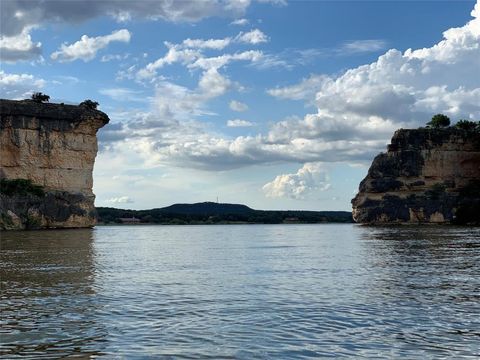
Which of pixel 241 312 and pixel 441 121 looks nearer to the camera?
pixel 241 312

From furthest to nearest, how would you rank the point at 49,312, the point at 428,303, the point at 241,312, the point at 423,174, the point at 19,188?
1. the point at 423,174
2. the point at 19,188
3. the point at 428,303
4. the point at 241,312
5. the point at 49,312

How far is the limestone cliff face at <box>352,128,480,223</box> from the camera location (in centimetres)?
11469

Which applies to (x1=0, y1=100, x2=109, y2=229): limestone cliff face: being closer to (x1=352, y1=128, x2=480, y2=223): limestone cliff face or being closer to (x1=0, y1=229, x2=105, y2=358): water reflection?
(x1=352, y1=128, x2=480, y2=223): limestone cliff face

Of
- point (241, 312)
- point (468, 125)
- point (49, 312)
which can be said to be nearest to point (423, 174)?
point (468, 125)

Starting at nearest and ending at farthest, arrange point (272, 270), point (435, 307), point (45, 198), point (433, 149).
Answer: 1. point (435, 307)
2. point (272, 270)
3. point (45, 198)
4. point (433, 149)

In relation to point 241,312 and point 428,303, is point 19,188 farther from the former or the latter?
point 428,303

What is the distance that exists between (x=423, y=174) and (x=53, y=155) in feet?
234

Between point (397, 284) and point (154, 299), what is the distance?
8900mm

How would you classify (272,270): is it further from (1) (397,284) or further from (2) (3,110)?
(2) (3,110)

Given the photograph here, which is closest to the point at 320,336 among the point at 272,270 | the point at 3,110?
the point at 272,270

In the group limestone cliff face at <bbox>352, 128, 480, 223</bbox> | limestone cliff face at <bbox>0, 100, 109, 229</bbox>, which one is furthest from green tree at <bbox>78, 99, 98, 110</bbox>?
limestone cliff face at <bbox>352, 128, 480, 223</bbox>

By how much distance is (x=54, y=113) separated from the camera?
93.3 metres

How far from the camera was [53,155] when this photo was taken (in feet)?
308

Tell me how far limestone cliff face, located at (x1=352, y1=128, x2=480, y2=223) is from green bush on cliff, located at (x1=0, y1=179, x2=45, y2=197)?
219 ft
